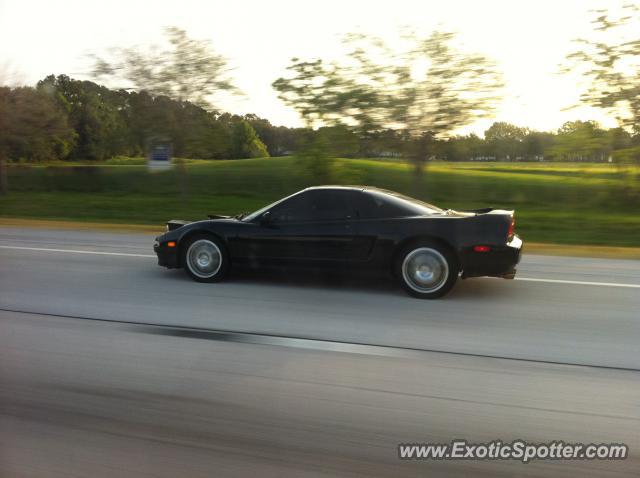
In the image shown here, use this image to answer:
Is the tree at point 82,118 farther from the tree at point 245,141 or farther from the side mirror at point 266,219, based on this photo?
the side mirror at point 266,219

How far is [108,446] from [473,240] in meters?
4.54

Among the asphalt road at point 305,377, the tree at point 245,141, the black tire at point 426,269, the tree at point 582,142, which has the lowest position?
the asphalt road at point 305,377

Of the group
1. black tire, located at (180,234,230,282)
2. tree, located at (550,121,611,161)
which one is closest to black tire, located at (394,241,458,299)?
black tire, located at (180,234,230,282)

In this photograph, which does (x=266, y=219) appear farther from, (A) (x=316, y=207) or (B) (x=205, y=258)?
(B) (x=205, y=258)

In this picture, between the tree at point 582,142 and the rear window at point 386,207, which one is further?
the tree at point 582,142

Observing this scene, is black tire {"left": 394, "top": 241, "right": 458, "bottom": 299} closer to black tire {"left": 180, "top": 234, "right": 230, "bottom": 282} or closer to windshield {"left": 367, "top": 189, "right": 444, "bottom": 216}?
windshield {"left": 367, "top": 189, "right": 444, "bottom": 216}

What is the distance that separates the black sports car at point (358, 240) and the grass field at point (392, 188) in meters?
7.39

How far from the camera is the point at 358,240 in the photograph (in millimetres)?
7043

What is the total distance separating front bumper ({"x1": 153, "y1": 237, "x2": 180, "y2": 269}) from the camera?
778 centimetres

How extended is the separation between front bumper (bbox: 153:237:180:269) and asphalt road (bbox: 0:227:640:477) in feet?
1.15

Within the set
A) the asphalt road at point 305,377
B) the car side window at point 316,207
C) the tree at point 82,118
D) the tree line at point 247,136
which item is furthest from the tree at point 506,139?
the tree at point 82,118

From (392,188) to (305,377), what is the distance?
2148 cm

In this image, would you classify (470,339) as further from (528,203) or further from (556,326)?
(528,203)

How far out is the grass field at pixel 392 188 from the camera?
16.9 m
